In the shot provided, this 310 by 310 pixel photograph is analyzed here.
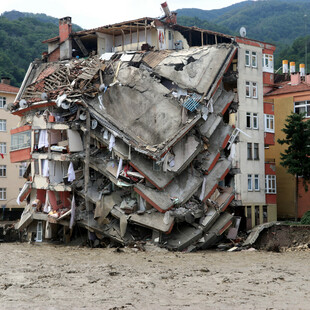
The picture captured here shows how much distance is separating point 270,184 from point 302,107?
26.1 ft

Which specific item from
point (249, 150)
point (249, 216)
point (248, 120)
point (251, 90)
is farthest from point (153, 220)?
point (251, 90)

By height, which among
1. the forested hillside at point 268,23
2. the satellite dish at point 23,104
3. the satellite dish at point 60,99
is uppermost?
the forested hillside at point 268,23

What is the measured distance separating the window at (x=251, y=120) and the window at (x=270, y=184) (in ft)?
15.8

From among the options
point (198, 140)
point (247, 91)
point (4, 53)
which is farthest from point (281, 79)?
point (4, 53)

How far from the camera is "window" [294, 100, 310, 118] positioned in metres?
58.4

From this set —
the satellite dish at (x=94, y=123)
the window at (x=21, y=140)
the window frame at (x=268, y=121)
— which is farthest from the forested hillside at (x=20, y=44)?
the satellite dish at (x=94, y=123)

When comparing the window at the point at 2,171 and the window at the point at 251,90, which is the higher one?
the window at the point at 251,90

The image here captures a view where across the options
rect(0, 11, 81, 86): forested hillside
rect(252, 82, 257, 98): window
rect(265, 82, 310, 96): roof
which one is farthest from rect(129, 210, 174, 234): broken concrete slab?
rect(0, 11, 81, 86): forested hillside

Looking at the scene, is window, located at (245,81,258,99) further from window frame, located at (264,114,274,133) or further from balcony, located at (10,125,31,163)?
balcony, located at (10,125,31,163)

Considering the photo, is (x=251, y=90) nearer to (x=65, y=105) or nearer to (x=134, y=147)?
(x=134, y=147)

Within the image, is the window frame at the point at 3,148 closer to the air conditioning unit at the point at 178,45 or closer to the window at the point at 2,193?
the window at the point at 2,193

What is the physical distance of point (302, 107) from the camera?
193 feet

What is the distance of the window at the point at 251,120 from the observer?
55250mm

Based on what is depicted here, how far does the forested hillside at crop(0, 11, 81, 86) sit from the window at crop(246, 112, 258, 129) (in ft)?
144
